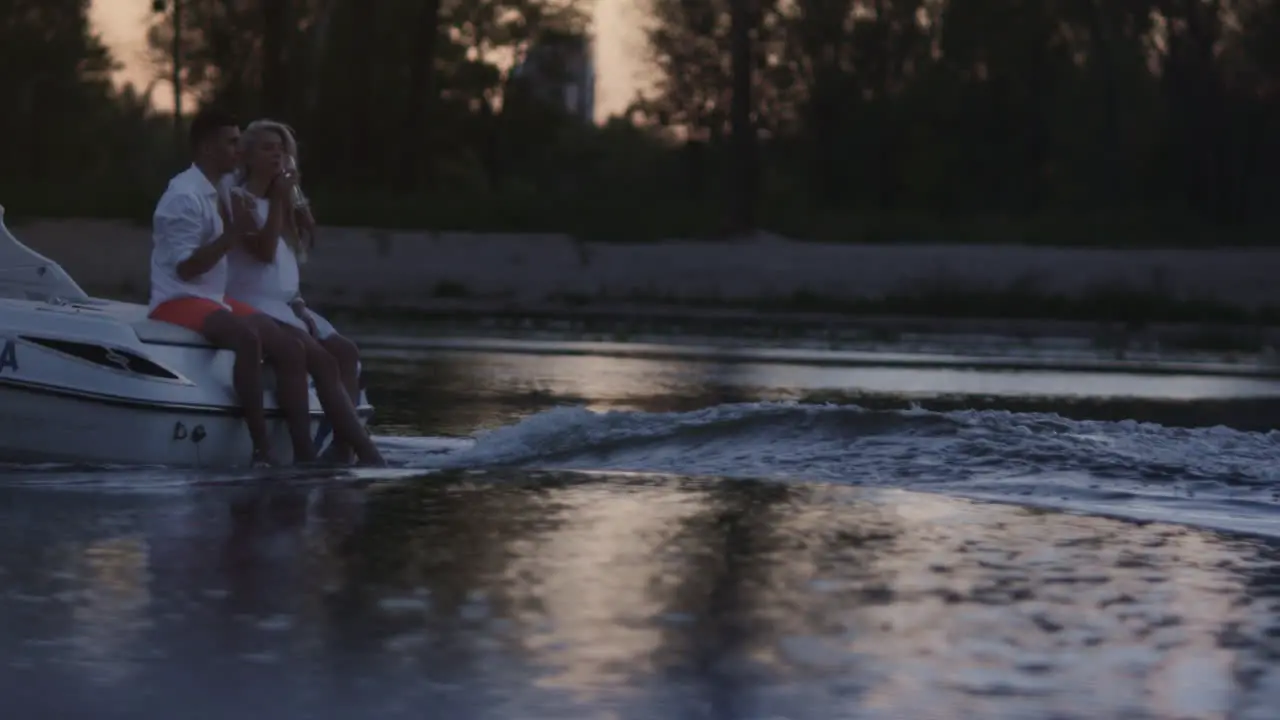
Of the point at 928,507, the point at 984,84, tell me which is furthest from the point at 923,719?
the point at 984,84

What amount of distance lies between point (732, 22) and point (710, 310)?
22.9 feet

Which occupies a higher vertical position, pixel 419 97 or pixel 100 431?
pixel 419 97

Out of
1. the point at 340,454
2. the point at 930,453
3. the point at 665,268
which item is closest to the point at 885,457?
the point at 930,453

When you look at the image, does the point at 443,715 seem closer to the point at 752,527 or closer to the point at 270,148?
the point at 752,527

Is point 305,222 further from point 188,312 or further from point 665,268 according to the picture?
point 665,268

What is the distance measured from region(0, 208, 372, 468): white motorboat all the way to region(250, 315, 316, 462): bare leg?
7.7 inches

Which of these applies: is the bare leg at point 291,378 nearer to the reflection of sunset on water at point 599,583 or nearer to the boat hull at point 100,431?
the boat hull at point 100,431

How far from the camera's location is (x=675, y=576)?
7.66 metres

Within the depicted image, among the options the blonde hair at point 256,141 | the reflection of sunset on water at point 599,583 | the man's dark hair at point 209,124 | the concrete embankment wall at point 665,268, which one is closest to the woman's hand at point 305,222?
the blonde hair at point 256,141

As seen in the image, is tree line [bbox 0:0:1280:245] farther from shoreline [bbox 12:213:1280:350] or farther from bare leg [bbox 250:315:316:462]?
bare leg [bbox 250:315:316:462]

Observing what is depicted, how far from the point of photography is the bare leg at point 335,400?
1053 cm

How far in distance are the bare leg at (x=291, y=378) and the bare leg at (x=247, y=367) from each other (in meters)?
0.11

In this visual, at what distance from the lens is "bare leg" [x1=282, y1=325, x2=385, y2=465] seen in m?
10.5

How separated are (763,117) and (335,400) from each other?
163 ft
